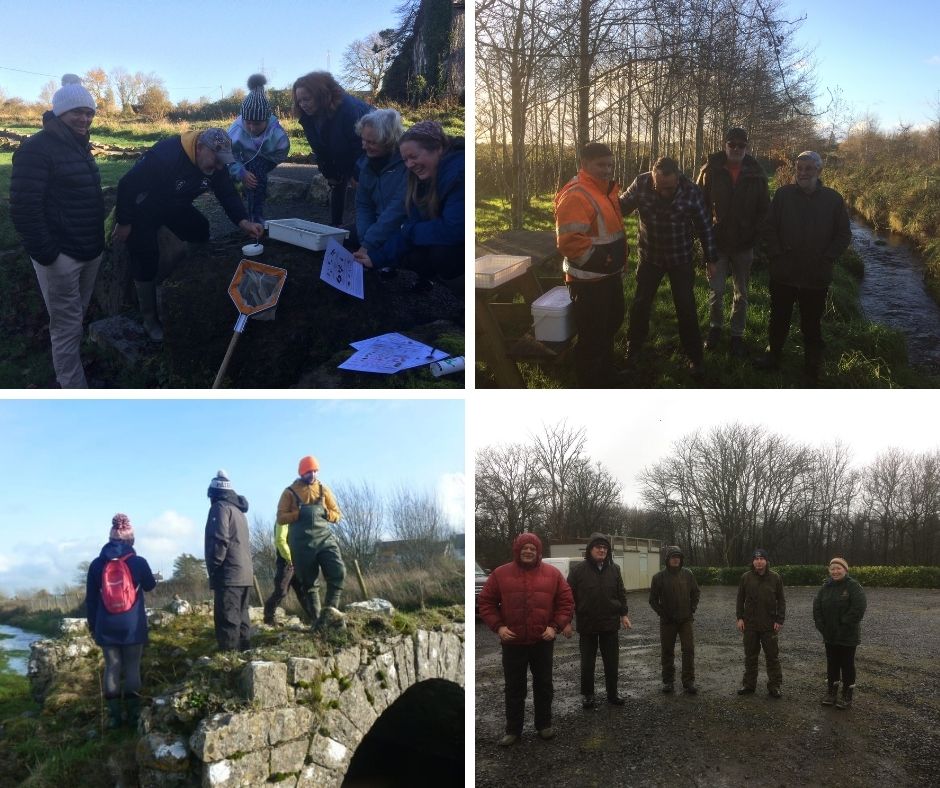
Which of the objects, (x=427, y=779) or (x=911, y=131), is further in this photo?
(x=427, y=779)

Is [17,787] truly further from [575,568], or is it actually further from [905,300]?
[905,300]

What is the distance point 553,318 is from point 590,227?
0.51m

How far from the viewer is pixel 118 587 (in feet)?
14.8

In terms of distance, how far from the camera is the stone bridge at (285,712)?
394cm

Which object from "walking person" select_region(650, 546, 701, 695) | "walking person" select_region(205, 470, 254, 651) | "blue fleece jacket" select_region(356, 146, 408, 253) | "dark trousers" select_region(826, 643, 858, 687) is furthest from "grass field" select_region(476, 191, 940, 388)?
"walking person" select_region(205, 470, 254, 651)

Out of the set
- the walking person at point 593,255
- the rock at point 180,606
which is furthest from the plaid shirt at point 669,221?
the rock at point 180,606

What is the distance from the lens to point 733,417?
14.2ft

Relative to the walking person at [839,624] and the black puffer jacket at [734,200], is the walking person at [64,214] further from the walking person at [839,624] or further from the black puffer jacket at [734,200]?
the walking person at [839,624]

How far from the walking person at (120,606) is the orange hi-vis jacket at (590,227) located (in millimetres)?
2912

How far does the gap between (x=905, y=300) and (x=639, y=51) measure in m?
1.88

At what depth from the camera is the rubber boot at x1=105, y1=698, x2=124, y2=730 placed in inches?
173

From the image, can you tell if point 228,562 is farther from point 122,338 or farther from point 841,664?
point 841,664

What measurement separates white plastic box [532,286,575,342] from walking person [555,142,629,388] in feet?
0.14

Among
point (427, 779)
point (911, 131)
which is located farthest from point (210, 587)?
point (911, 131)
